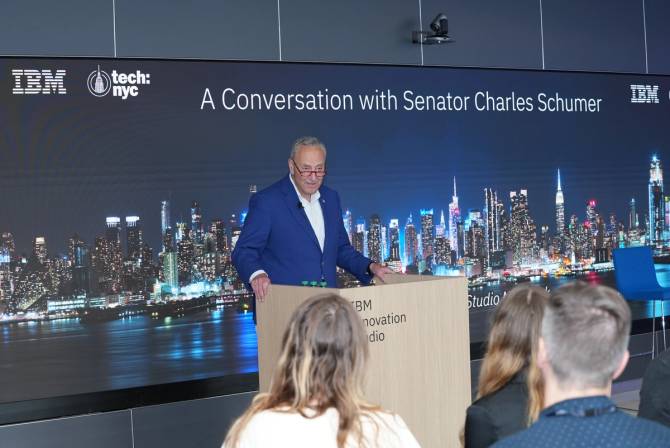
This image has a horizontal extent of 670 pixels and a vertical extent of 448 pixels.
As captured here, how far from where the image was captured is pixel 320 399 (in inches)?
88.8

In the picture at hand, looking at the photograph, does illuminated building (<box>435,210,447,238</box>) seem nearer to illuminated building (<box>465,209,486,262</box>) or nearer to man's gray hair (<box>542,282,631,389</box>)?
illuminated building (<box>465,209,486,262</box>)

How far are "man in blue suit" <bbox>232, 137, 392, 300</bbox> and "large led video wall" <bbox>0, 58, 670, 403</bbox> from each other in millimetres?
1466

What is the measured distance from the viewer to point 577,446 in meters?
1.56

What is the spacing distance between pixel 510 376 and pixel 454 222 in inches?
172

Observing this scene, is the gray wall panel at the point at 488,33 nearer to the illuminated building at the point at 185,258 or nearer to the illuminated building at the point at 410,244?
the illuminated building at the point at 410,244

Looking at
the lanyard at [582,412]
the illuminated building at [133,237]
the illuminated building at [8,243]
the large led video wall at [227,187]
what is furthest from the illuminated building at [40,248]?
the lanyard at [582,412]

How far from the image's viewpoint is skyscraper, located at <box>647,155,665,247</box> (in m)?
7.89

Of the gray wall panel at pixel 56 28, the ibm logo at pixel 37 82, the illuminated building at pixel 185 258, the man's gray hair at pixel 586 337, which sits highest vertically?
the gray wall panel at pixel 56 28

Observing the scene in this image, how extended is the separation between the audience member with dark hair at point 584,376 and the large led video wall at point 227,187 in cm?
441

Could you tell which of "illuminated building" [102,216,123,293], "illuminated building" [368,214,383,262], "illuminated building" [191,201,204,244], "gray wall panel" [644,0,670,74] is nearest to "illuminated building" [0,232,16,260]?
"illuminated building" [102,216,123,293]

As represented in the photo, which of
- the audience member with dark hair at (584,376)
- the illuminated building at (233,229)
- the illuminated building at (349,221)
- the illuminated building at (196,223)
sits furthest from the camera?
the illuminated building at (349,221)

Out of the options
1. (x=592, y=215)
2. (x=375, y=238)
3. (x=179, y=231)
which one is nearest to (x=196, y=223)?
(x=179, y=231)

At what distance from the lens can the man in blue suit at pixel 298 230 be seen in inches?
178

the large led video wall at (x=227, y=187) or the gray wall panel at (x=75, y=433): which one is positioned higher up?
the large led video wall at (x=227, y=187)
